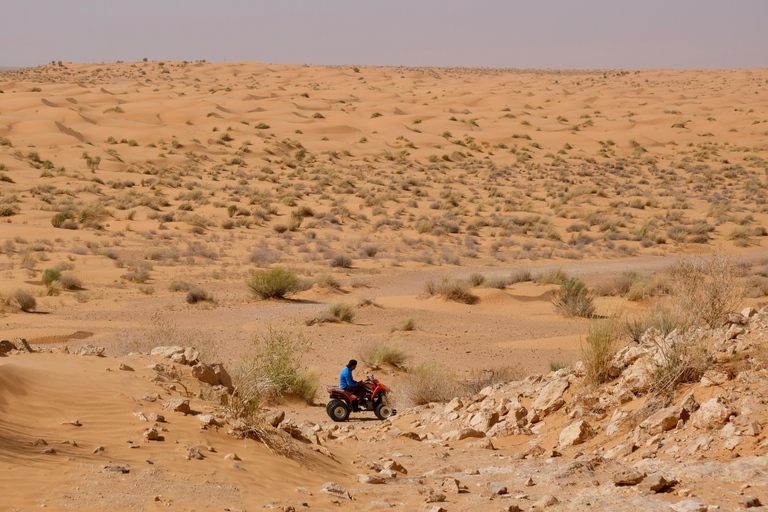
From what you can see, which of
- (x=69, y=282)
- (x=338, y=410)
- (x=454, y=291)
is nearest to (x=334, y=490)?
(x=338, y=410)

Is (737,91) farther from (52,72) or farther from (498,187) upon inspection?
(52,72)

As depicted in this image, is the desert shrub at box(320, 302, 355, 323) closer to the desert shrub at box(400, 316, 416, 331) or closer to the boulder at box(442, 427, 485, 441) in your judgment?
the desert shrub at box(400, 316, 416, 331)

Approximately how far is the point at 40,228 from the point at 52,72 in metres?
77.5

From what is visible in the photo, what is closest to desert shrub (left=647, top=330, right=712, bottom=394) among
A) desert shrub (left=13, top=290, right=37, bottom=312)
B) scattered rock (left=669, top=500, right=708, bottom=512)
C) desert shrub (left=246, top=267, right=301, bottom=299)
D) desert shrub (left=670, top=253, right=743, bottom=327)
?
desert shrub (left=670, top=253, right=743, bottom=327)

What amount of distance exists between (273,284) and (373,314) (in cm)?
301

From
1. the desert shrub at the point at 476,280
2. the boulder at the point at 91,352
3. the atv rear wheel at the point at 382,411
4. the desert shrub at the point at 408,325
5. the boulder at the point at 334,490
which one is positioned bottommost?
the desert shrub at the point at 408,325

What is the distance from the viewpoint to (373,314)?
1769 cm

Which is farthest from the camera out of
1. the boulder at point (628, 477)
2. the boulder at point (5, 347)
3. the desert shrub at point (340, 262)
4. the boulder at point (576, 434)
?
the desert shrub at point (340, 262)

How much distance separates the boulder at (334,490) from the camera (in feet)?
19.3

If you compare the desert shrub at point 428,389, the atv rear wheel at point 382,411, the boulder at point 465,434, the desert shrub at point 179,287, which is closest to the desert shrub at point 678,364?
the boulder at point 465,434

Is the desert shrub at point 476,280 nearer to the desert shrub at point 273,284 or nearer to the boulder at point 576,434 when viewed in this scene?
the desert shrub at point 273,284

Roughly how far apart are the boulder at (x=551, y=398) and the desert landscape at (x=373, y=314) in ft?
0.10

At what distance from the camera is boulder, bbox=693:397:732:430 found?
6.12 meters

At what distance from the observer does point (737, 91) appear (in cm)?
9081
